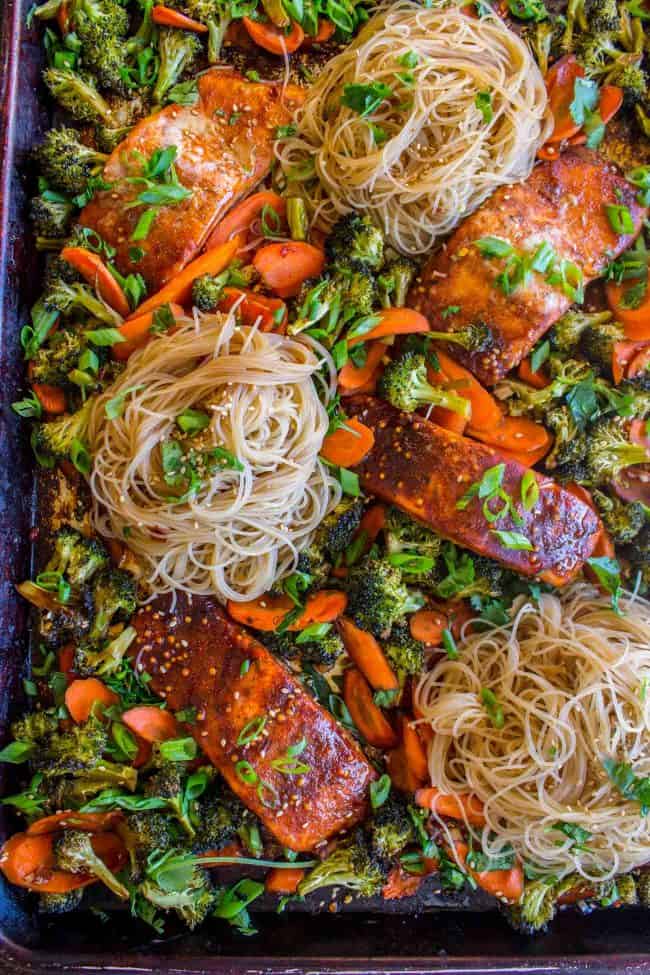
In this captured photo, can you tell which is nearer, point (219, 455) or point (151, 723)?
point (219, 455)

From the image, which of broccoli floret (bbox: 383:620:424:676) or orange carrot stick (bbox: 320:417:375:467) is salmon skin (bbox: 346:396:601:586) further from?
broccoli floret (bbox: 383:620:424:676)

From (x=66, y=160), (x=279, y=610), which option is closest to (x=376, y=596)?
(x=279, y=610)

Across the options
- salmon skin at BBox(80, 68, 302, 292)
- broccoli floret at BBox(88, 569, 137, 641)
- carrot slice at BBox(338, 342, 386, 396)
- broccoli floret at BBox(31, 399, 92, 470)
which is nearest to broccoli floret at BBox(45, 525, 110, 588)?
broccoli floret at BBox(88, 569, 137, 641)

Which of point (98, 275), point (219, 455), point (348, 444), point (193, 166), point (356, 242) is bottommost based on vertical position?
point (348, 444)

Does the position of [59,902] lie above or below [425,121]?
below

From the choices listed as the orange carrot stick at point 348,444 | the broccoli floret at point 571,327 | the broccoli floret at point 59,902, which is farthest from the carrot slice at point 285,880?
the broccoli floret at point 571,327

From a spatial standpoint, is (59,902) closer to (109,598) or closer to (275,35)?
(109,598)

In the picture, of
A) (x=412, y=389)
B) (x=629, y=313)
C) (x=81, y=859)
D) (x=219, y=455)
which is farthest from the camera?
(x=629, y=313)
